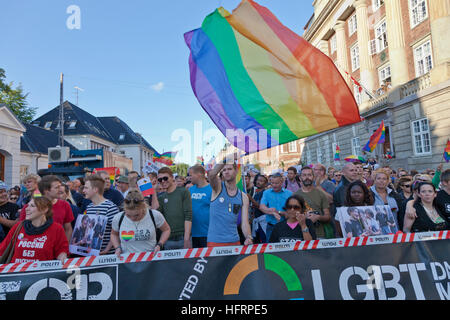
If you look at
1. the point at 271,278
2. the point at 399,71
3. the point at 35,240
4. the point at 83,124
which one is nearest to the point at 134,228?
the point at 35,240

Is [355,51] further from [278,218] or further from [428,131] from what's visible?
[278,218]

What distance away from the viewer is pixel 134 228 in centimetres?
369

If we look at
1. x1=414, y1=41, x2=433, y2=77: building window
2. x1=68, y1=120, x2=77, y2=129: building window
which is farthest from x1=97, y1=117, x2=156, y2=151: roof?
x1=414, y1=41, x2=433, y2=77: building window

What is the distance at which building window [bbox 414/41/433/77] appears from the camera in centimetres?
1925

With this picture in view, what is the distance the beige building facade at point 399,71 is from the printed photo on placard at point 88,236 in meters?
16.3

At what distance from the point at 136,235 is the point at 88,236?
0.77 metres

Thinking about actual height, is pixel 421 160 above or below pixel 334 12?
below

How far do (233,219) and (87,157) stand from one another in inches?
518

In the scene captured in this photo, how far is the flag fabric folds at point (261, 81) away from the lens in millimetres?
4457

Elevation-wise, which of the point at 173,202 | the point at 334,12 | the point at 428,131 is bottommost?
the point at 173,202

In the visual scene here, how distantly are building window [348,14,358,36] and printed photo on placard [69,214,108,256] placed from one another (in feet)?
97.0

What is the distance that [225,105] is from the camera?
15.4 feet

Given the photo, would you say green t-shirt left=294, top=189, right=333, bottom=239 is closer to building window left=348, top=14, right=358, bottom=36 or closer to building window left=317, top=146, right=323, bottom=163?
building window left=348, top=14, right=358, bottom=36
